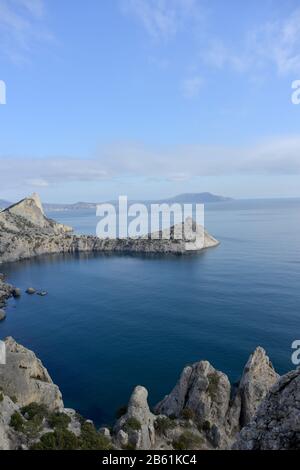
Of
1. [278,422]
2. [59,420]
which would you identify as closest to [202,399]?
[59,420]

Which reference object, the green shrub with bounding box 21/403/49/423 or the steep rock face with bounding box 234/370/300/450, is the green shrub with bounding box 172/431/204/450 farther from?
the steep rock face with bounding box 234/370/300/450

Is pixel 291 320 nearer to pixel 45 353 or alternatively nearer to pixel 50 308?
pixel 45 353

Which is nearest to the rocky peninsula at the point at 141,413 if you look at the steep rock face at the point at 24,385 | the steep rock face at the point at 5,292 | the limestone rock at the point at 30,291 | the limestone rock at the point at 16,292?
the steep rock face at the point at 24,385

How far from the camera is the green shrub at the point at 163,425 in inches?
1490

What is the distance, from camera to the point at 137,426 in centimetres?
3594

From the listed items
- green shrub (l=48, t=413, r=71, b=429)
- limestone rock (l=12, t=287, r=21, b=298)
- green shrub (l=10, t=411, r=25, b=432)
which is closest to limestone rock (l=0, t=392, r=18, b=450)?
green shrub (l=10, t=411, r=25, b=432)

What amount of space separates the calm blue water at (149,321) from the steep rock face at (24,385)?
8.25 meters

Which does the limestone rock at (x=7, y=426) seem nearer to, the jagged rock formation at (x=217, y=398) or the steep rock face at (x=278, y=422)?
the jagged rock formation at (x=217, y=398)

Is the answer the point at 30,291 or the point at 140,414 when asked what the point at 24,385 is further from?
the point at 30,291

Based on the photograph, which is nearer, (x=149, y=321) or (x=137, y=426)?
(x=137, y=426)

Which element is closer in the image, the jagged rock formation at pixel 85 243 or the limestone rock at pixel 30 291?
the limestone rock at pixel 30 291

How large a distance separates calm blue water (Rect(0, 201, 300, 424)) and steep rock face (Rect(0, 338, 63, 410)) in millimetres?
8252

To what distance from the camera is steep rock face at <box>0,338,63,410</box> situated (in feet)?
127

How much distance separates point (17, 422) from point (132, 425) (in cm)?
1120
